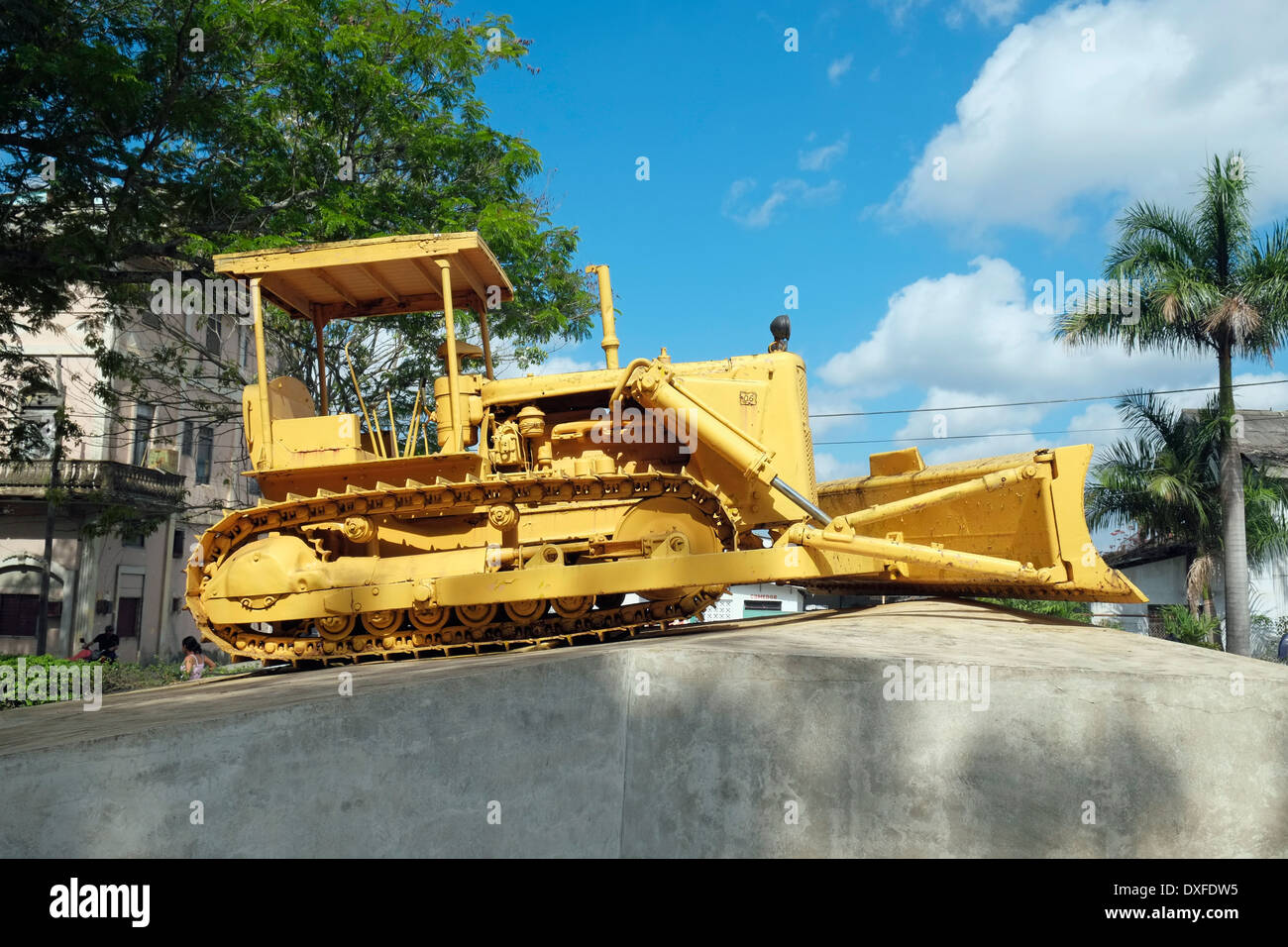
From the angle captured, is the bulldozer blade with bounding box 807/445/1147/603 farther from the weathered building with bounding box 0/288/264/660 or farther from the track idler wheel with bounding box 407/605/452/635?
the weathered building with bounding box 0/288/264/660

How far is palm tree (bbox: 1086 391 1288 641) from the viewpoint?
757 inches

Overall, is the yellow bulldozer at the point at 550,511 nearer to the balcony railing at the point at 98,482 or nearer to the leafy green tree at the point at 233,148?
the leafy green tree at the point at 233,148

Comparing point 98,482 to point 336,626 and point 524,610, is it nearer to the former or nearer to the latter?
point 336,626

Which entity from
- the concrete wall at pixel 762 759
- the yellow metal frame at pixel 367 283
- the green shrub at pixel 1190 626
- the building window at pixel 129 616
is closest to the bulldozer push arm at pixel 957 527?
the yellow metal frame at pixel 367 283

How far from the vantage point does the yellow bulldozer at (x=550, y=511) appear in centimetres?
695

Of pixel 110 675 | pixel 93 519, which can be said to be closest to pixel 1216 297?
pixel 110 675

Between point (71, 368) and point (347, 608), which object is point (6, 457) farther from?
point (71, 368)

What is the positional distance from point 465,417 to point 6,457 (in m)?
9.62

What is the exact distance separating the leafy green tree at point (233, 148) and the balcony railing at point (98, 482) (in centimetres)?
853

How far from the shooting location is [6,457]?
1334 cm

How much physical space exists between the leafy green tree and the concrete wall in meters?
8.48

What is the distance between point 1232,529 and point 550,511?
49.4 ft

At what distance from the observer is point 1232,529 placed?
16750 millimetres
